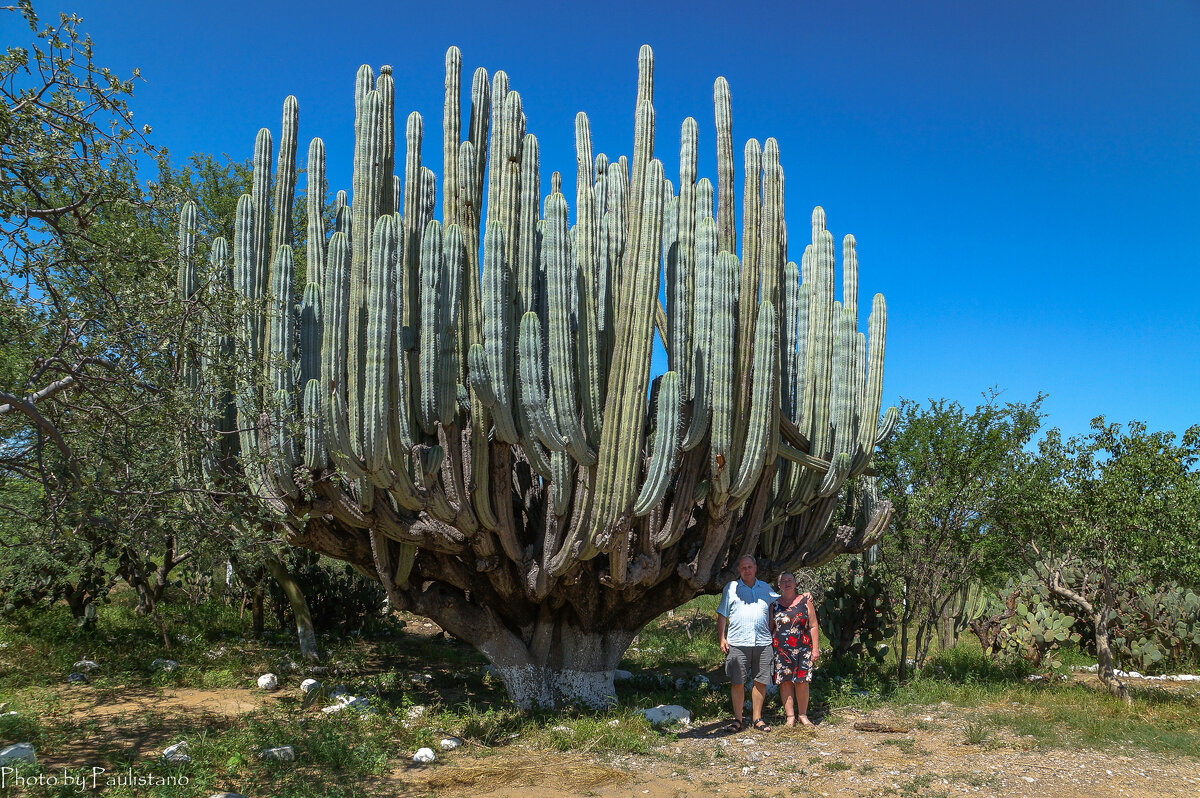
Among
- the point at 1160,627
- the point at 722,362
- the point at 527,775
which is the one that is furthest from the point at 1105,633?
the point at 527,775

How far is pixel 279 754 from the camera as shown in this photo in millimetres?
5895

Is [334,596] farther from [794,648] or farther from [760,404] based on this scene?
[760,404]

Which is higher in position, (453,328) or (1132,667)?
(453,328)

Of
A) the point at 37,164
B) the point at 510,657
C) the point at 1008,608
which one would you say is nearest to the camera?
the point at 37,164

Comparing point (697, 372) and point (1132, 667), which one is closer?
point (697, 372)

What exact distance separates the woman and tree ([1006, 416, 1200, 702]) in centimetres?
345

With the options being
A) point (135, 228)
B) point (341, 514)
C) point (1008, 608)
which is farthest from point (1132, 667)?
point (135, 228)

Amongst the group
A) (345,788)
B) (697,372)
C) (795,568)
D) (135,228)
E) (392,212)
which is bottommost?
(345,788)

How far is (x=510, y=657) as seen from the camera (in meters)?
8.27

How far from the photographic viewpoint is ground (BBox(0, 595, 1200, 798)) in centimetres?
573

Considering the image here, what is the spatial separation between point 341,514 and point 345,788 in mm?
2534

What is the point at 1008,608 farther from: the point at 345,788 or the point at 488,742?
the point at 345,788

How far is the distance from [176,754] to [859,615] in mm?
8752

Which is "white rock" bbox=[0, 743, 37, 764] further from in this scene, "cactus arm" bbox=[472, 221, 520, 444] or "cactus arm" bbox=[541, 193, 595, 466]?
"cactus arm" bbox=[541, 193, 595, 466]
